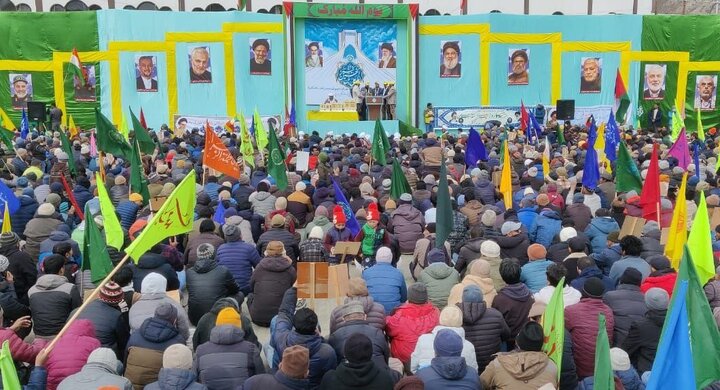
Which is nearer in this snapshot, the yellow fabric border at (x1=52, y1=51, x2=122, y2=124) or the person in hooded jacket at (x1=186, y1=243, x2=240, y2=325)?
the person in hooded jacket at (x1=186, y1=243, x2=240, y2=325)

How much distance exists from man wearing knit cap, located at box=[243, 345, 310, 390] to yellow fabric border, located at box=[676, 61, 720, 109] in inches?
1055

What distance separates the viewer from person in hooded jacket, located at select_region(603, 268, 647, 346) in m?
5.93

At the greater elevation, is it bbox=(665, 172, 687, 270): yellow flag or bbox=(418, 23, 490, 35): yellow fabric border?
bbox=(418, 23, 490, 35): yellow fabric border

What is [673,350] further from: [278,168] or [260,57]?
[260,57]

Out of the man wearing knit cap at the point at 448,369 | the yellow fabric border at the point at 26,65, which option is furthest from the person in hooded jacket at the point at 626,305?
the yellow fabric border at the point at 26,65

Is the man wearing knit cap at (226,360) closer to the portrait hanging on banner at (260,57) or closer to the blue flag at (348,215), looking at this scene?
the blue flag at (348,215)

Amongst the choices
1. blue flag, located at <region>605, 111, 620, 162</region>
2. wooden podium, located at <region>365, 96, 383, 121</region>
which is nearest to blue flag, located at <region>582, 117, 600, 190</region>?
blue flag, located at <region>605, 111, 620, 162</region>

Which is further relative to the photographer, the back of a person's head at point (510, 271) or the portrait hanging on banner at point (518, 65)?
the portrait hanging on banner at point (518, 65)

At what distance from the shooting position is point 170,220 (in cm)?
647

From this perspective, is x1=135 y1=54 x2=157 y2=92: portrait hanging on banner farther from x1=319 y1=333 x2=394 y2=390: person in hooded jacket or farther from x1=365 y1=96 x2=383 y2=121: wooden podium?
x1=319 y1=333 x2=394 y2=390: person in hooded jacket

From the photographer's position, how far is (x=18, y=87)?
26.5 metres

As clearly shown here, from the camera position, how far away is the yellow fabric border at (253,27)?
26.0 meters

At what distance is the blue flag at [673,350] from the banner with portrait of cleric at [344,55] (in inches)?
925

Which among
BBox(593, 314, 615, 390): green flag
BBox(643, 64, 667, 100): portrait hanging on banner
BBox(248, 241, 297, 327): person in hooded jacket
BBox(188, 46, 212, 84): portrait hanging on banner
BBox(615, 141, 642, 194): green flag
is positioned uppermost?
BBox(188, 46, 212, 84): portrait hanging on banner
